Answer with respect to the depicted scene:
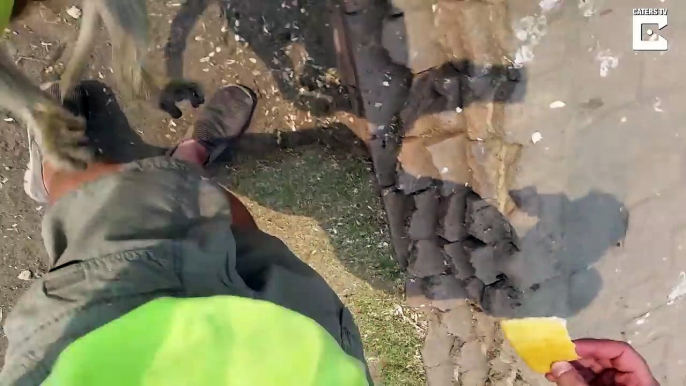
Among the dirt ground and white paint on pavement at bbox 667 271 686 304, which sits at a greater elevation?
the dirt ground

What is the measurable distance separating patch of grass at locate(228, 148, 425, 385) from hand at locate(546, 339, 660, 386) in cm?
42

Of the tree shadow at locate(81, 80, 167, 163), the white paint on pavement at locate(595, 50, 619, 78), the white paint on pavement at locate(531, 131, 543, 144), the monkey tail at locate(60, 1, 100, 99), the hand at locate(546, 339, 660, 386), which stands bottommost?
the hand at locate(546, 339, 660, 386)

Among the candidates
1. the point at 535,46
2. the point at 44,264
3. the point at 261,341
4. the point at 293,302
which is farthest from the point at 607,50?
the point at 44,264

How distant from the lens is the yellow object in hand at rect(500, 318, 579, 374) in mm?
1344

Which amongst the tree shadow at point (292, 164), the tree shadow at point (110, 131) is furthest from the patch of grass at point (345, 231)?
the tree shadow at point (110, 131)

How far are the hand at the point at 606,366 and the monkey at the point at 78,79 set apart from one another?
3.51 ft

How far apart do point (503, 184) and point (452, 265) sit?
31 cm

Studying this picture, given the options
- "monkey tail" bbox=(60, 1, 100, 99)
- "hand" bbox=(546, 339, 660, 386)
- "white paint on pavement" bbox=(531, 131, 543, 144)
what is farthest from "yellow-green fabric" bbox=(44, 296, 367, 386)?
"hand" bbox=(546, 339, 660, 386)

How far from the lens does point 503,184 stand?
1.20 metres

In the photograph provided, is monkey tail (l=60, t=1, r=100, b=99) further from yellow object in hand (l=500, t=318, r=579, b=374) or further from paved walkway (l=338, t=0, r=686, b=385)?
yellow object in hand (l=500, t=318, r=579, b=374)

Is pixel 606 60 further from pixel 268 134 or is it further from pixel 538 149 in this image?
pixel 268 134

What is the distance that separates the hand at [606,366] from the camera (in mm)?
1342

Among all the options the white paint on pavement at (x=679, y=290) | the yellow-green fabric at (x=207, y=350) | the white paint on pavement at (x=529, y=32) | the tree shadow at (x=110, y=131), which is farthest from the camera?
the tree shadow at (x=110, y=131)

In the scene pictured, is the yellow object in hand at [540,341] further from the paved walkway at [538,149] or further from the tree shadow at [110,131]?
the tree shadow at [110,131]
